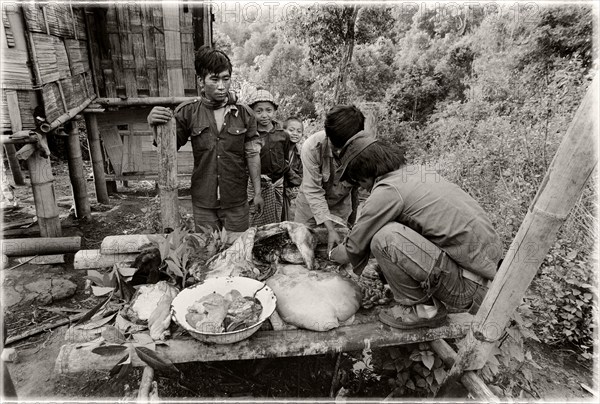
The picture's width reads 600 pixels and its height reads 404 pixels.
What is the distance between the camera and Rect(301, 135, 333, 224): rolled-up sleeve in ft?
10.9

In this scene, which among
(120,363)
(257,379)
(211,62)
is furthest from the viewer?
(211,62)

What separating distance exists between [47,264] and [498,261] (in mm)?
4830

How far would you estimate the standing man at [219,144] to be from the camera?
124 inches

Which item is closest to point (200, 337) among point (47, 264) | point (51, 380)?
point (51, 380)

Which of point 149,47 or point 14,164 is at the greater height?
point 149,47

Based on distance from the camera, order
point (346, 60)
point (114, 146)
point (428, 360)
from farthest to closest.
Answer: point (346, 60) < point (114, 146) < point (428, 360)

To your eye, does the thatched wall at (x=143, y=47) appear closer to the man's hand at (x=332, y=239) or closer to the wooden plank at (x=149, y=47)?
the wooden plank at (x=149, y=47)

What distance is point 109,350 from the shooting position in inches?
80.5

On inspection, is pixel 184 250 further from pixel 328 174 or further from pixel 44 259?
pixel 44 259

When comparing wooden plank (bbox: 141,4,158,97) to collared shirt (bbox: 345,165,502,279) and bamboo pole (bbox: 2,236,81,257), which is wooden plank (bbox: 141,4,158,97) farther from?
collared shirt (bbox: 345,165,502,279)

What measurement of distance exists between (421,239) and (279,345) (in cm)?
107

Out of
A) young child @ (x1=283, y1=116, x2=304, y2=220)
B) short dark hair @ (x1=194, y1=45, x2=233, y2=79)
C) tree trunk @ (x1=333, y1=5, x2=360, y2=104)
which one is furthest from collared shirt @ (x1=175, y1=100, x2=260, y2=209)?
tree trunk @ (x1=333, y1=5, x2=360, y2=104)

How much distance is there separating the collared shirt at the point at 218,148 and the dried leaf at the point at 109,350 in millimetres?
1647

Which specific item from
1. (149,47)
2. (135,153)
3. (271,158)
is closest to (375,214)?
(271,158)
